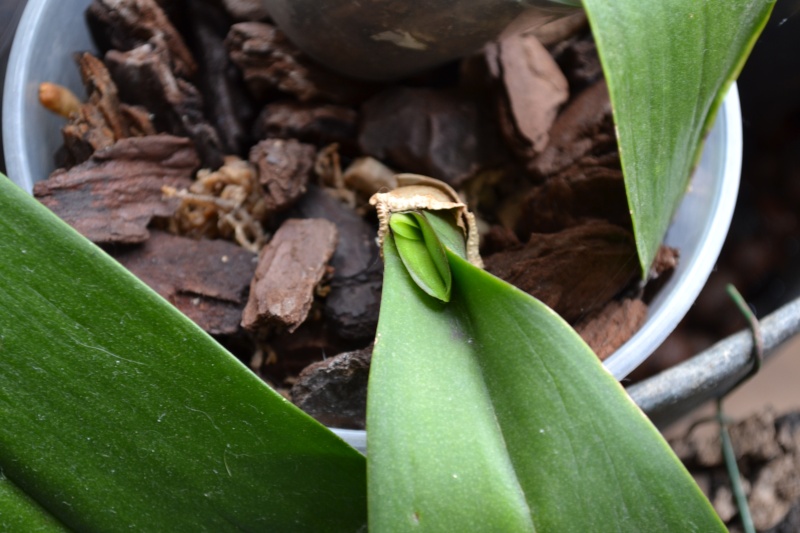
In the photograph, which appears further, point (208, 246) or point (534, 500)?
point (208, 246)

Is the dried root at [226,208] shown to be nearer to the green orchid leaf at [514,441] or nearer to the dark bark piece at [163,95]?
the dark bark piece at [163,95]

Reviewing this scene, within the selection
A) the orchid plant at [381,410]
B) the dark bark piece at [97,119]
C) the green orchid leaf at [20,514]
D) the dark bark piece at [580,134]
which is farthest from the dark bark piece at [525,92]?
Result: the green orchid leaf at [20,514]

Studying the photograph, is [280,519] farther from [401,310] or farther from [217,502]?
[401,310]

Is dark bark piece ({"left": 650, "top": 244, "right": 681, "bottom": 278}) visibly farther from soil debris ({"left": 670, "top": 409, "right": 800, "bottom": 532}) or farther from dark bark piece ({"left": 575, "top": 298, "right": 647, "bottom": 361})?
soil debris ({"left": 670, "top": 409, "right": 800, "bottom": 532})

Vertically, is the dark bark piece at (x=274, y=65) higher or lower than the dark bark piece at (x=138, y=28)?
lower

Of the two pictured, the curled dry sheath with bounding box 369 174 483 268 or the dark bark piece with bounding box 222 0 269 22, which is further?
the dark bark piece with bounding box 222 0 269 22

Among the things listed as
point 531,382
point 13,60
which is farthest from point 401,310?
point 13,60

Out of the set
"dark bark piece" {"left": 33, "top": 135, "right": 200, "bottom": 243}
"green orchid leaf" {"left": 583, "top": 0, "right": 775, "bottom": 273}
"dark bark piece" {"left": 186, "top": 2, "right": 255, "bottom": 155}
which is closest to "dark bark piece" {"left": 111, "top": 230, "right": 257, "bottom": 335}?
"dark bark piece" {"left": 33, "top": 135, "right": 200, "bottom": 243}
